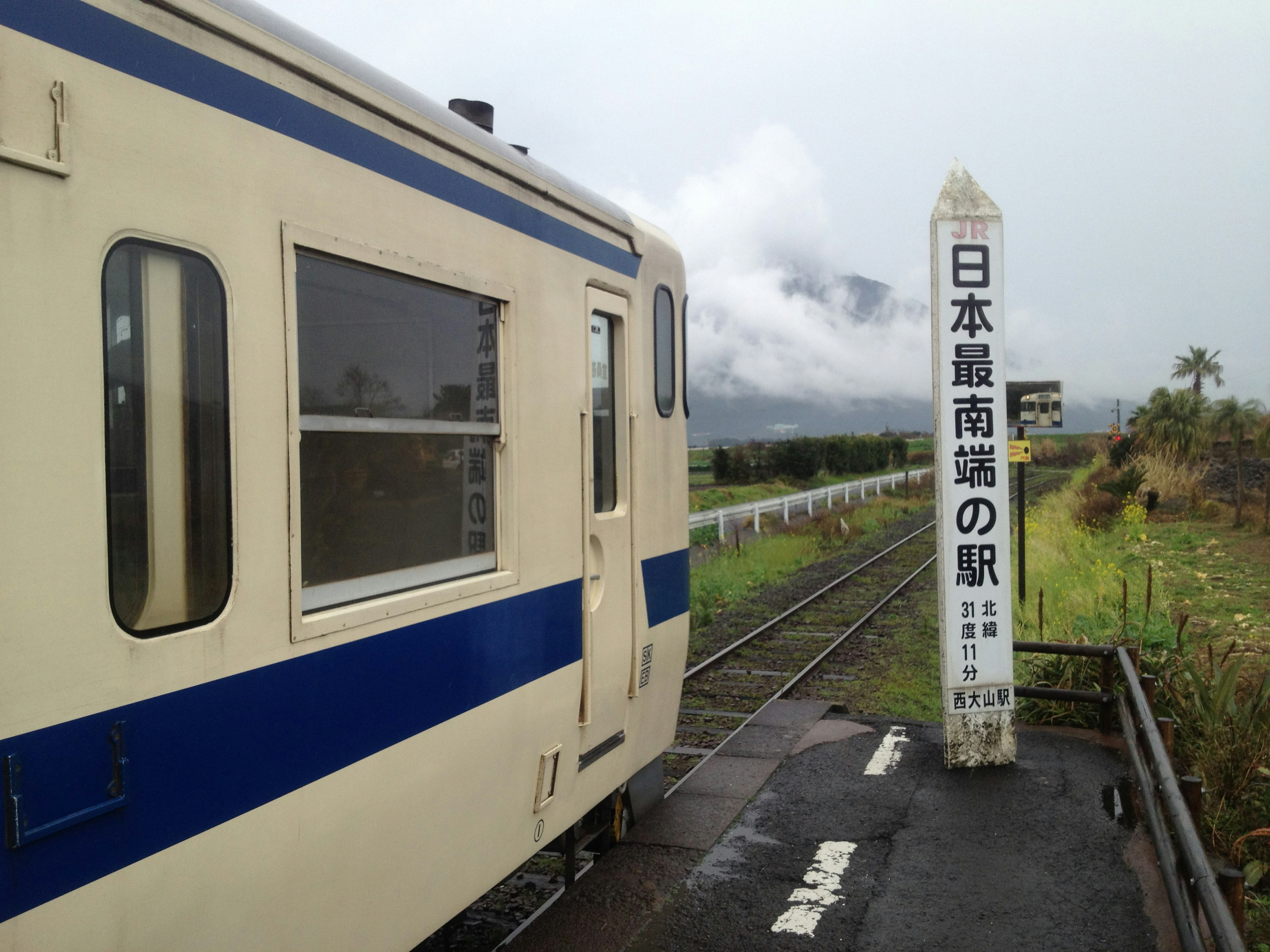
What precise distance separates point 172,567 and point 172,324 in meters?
0.57

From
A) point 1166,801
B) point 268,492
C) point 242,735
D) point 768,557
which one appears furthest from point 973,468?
point 768,557

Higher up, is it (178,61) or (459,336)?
(178,61)

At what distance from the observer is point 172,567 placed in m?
2.39

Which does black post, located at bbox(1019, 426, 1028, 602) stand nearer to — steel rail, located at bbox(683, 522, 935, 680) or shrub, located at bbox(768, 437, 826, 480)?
steel rail, located at bbox(683, 522, 935, 680)

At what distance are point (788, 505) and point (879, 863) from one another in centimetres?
2212

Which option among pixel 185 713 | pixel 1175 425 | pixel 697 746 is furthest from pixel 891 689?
pixel 1175 425

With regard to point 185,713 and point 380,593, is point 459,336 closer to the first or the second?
point 380,593

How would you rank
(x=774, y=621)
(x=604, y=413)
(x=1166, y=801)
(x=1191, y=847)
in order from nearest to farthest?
(x=1191, y=847) → (x=1166, y=801) → (x=604, y=413) → (x=774, y=621)

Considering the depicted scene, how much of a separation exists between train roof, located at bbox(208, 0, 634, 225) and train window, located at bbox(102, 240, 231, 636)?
0.74m

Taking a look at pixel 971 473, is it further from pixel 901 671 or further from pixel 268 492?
pixel 268 492

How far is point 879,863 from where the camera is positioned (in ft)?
17.2

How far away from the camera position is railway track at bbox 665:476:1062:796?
8.02 meters

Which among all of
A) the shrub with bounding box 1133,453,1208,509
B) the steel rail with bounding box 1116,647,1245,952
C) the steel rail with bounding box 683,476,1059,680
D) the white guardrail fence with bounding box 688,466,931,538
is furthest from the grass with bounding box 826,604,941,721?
the shrub with bounding box 1133,453,1208,509

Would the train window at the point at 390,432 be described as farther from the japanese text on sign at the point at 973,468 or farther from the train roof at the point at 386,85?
the japanese text on sign at the point at 973,468
